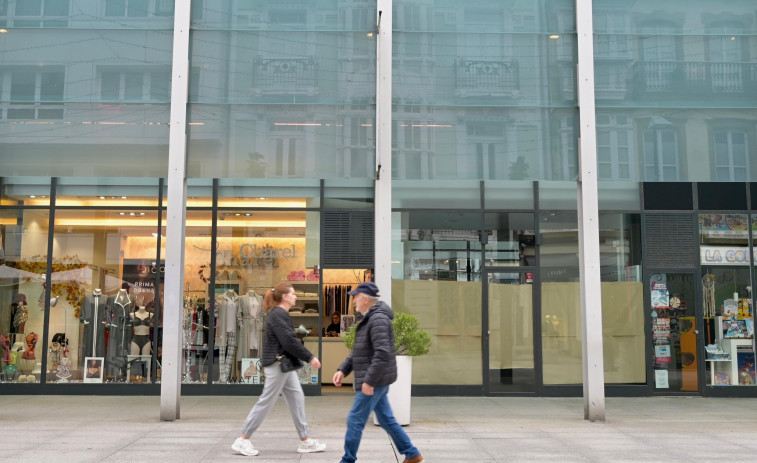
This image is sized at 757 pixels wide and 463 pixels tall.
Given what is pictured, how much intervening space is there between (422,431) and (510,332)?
13.9 ft

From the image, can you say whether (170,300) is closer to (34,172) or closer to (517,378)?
(34,172)

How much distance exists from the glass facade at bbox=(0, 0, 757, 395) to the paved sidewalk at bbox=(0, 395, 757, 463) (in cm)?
98

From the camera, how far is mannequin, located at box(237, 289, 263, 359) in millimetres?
12797

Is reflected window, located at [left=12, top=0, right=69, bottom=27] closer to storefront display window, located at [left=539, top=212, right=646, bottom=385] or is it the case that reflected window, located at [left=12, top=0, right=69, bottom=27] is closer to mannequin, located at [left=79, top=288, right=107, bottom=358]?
mannequin, located at [left=79, top=288, right=107, bottom=358]

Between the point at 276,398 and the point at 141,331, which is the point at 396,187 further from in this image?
the point at 276,398

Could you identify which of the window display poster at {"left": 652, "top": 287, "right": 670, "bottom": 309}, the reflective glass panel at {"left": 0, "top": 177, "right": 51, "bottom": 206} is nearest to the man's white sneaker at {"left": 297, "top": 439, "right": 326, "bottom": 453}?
the reflective glass panel at {"left": 0, "top": 177, "right": 51, "bottom": 206}

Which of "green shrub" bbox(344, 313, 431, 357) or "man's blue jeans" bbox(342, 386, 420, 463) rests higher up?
"green shrub" bbox(344, 313, 431, 357)

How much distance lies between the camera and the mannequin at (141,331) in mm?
12734

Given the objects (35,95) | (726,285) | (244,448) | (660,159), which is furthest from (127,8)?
(726,285)

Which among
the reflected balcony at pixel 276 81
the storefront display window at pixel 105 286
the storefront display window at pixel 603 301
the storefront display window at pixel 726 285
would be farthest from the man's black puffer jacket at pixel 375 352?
the storefront display window at pixel 726 285

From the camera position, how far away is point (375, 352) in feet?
Result: 21.5

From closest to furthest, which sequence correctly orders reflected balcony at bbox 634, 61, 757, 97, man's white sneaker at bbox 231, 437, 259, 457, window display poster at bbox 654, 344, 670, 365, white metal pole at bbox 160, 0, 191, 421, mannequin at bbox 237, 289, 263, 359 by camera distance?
man's white sneaker at bbox 231, 437, 259, 457, white metal pole at bbox 160, 0, 191, 421, reflected balcony at bbox 634, 61, 757, 97, mannequin at bbox 237, 289, 263, 359, window display poster at bbox 654, 344, 670, 365

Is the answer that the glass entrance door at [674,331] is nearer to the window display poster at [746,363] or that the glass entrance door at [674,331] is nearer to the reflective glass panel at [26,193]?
the window display poster at [746,363]

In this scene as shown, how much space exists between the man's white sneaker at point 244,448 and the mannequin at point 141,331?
224 inches
